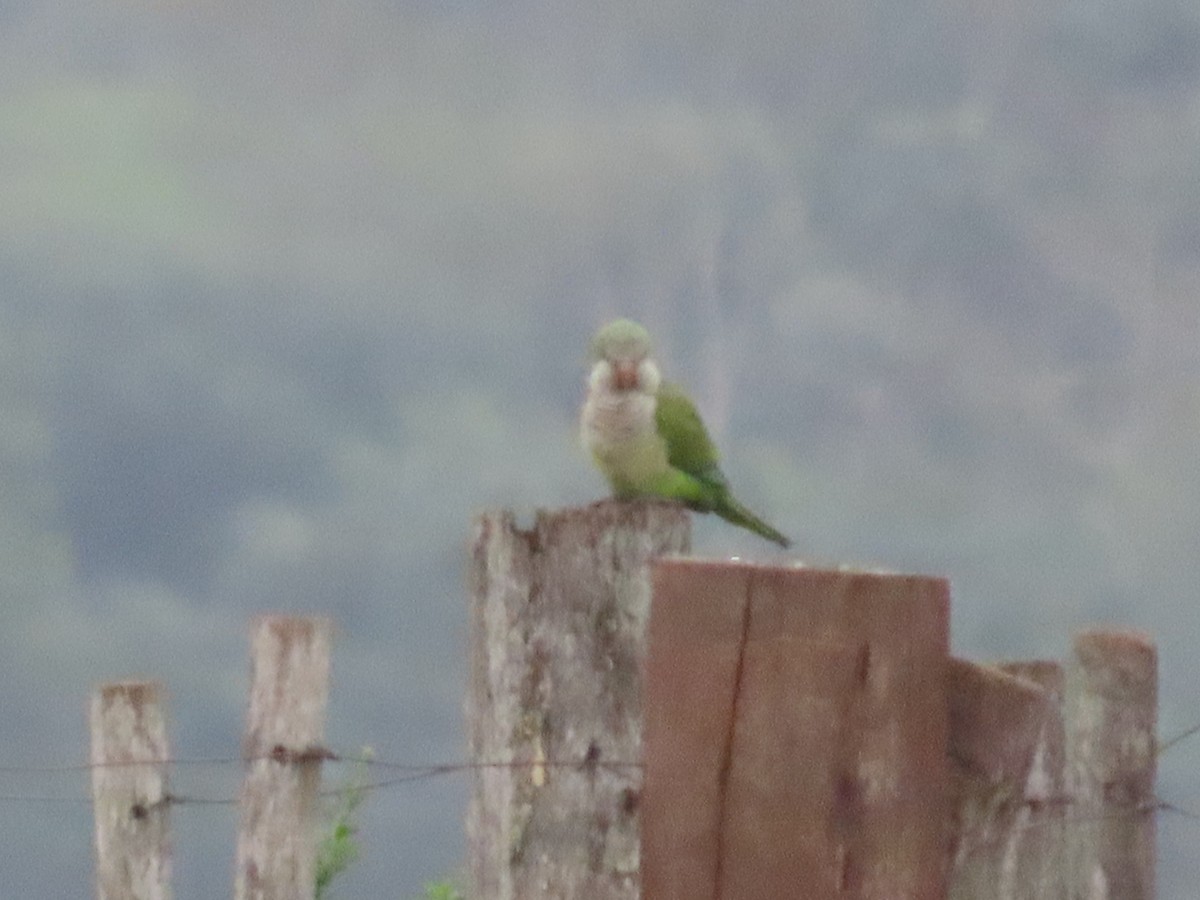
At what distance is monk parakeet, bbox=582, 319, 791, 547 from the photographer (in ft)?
20.7

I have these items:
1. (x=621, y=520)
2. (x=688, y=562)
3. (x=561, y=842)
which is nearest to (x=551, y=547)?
(x=621, y=520)

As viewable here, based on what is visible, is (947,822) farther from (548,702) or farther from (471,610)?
(471,610)

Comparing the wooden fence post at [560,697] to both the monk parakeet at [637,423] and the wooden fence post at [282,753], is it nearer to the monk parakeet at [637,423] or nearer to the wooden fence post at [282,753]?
the wooden fence post at [282,753]

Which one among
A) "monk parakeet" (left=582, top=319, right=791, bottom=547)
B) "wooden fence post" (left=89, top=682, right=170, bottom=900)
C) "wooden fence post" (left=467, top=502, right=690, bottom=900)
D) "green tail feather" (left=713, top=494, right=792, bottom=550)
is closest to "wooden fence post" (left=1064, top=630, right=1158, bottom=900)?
"wooden fence post" (left=467, top=502, right=690, bottom=900)

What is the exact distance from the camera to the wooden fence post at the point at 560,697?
11.3 feet

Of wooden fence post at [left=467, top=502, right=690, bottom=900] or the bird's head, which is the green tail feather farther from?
wooden fence post at [left=467, top=502, right=690, bottom=900]

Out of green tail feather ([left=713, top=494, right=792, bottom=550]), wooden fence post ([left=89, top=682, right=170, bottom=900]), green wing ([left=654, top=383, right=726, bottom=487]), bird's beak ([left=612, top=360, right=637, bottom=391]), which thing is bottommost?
wooden fence post ([left=89, top=682, right=170, bottom=900])

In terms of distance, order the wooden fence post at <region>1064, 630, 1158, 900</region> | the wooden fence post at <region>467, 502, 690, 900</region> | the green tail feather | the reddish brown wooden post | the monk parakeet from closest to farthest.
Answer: the reddish brown wooden post < the wooden fence post at <region>467, 502, 690, 900</region> < the wooden fence post at <region>1064, 630, 1158, 900</region> < the monk parakeet < the green tail feather

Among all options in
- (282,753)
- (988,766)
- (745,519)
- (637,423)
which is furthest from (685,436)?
(988,766)

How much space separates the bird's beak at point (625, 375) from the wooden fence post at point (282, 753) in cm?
200

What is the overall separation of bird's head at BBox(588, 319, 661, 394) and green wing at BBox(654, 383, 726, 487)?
0.09 metres

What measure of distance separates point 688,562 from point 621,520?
1338mm

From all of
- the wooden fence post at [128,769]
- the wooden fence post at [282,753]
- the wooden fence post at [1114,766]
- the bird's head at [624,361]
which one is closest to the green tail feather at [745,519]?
the bird's head at [624,361]

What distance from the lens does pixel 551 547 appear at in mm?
3684
